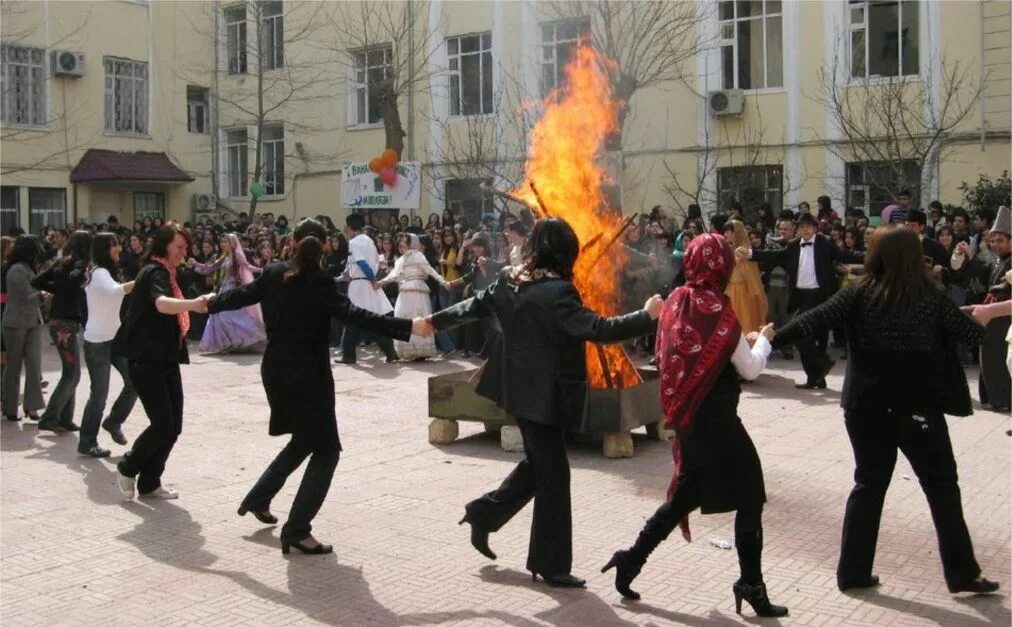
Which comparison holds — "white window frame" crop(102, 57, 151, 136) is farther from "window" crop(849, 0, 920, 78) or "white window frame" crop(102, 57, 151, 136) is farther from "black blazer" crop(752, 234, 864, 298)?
"black blazer" crop(752, 234, 864, 298)

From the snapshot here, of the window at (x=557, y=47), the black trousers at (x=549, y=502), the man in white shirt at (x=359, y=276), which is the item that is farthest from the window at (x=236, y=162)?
the black trousers at (x=549, y=502)

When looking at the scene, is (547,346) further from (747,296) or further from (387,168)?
(387,168)

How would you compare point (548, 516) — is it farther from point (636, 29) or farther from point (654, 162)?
point (654, 162)

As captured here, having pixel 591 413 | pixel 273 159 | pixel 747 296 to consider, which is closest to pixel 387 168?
pixel 273 159

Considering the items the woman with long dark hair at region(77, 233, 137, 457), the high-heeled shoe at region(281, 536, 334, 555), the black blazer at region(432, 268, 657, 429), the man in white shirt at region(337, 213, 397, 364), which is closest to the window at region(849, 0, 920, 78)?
the man in white shirt at region(337, 213, 397, 364)

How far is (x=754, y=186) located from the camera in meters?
22.4

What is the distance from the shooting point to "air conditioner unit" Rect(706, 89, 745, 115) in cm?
2270

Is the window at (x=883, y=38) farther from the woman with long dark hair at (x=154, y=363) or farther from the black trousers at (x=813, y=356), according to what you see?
the woman with long dark hair at (x=154, y=363)

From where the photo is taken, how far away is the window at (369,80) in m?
27.5

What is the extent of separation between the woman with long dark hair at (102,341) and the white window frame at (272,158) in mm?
22394

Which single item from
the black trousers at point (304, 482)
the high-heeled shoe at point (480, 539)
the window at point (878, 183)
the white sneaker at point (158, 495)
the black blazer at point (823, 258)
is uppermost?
the window at point (878, 183)

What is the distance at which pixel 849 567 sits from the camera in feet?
17.6

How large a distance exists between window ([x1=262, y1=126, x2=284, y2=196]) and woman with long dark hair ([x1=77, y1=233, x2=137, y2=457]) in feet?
73.7

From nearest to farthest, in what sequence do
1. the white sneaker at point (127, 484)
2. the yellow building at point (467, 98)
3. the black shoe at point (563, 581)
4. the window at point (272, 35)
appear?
the black shoe at point (563, 581)
the white sneaker at point (127, 484)
the yellow building at point (467, 98)
the window at point (272, 35)
